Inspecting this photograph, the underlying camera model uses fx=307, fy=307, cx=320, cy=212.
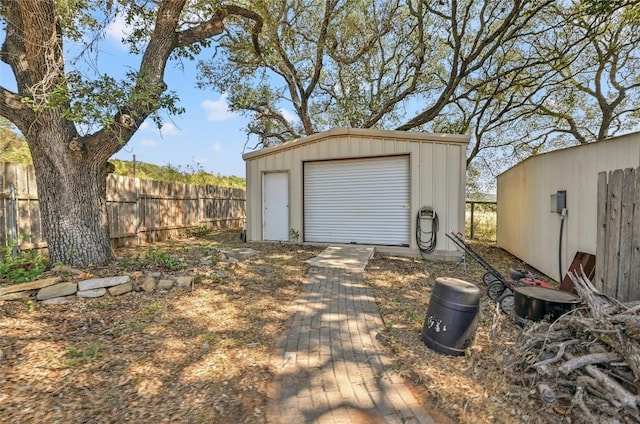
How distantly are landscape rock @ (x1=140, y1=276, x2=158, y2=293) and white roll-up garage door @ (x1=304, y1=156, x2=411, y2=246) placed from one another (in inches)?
187

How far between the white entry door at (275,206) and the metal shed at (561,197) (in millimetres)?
5916

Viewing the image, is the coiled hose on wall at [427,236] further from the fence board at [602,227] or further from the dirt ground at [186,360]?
the fence board at [602,227]

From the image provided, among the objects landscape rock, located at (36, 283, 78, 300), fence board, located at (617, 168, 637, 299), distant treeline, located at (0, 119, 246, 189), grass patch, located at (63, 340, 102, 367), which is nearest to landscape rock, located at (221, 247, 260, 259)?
landscape rock, located at (36, 283, 78, 300)

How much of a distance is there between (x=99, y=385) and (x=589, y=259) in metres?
5.84

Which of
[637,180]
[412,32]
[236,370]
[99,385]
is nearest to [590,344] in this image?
[637,180]

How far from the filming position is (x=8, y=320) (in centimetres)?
309

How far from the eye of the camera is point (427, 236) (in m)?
7.20

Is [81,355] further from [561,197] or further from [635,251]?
[561,197]

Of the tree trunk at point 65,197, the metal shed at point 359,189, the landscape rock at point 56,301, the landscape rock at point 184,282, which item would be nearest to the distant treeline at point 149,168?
the metal shed at point 359,189

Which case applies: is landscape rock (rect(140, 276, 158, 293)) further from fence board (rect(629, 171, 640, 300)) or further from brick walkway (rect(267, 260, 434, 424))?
fence board (rect(629, 171, 640, 300))

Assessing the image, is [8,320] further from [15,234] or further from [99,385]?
[15,234]

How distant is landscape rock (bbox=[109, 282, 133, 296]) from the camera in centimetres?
394

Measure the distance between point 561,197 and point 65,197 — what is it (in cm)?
778

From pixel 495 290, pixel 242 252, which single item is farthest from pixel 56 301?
pixel 495 290
